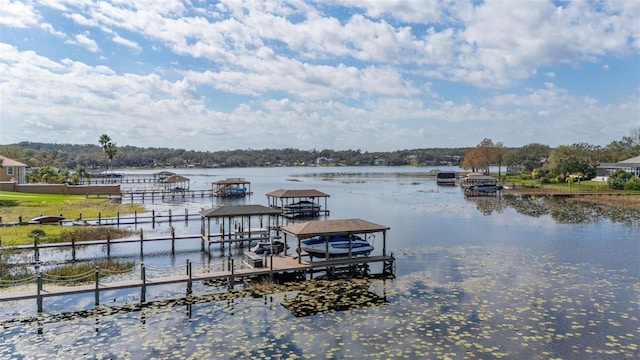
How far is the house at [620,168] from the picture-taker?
290ft

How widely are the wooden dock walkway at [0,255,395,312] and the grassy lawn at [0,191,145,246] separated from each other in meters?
13.0

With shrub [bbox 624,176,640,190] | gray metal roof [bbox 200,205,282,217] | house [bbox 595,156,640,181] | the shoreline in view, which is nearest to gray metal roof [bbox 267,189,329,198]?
gray metal roof [bbox 200,205,282,217]

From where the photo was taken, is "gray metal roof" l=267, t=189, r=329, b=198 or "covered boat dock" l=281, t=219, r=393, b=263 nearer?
"covered boat dock" l=281, t=219, r=393, b=263

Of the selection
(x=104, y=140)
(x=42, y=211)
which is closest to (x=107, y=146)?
(x=104, y=140)

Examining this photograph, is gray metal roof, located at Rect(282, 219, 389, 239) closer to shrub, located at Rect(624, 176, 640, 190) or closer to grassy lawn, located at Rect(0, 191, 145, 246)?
grassy lawn, located at Rect(0, 191, 145, 246)

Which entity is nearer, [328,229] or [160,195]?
[328,229]

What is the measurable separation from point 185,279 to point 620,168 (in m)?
97.0

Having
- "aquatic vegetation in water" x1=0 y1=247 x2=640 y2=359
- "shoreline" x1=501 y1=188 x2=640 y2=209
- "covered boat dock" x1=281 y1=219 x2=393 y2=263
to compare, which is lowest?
"aquatic vegetation in water" x1=0 y1=247 x2=640 y2=359

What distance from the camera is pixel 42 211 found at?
47031 mm

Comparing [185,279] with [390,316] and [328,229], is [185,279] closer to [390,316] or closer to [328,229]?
[328,229]

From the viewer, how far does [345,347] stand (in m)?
15.8

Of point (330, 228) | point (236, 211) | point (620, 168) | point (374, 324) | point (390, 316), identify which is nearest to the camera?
point (374, 324)

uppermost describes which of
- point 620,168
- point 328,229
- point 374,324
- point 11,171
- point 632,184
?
point 620,168

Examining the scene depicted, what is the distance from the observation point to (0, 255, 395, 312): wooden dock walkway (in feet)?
65.2
